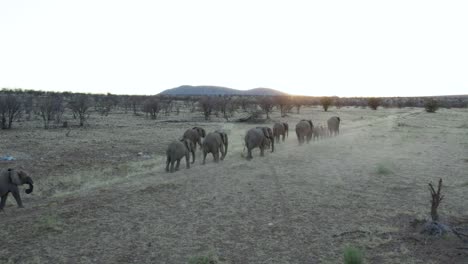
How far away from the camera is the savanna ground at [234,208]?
860 centimetres

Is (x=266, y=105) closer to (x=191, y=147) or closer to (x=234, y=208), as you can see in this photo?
(x=191, y=147)

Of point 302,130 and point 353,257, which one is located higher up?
point 302,130

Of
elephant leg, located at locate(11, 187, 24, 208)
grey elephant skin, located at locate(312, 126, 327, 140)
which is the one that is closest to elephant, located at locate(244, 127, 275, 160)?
grey elephant skin, located at locate(312, 126, 327, 140)

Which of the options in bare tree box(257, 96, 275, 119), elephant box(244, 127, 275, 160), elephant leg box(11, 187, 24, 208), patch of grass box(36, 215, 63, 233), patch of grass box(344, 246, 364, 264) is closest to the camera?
patch of grass box(344, 246, 364, 264)

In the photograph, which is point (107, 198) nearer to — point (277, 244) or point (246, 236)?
point (246, 236)

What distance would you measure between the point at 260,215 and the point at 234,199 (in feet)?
5.38

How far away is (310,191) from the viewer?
43.6ft

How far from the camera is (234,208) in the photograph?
37.9 feet

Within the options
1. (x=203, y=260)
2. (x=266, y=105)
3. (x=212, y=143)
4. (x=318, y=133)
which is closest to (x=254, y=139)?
(x=212, y=143)

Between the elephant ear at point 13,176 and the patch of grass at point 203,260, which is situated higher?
the elephant ear at point 13,176

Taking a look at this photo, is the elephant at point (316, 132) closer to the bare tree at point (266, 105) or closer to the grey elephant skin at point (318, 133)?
the grey elephant skin at point (318, 133)

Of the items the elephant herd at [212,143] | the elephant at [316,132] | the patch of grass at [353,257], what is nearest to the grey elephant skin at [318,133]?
the elephant at [316,132]

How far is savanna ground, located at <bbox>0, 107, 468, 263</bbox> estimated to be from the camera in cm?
860

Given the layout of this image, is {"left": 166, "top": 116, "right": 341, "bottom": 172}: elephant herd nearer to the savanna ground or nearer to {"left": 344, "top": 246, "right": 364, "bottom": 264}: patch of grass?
the savanna ground
